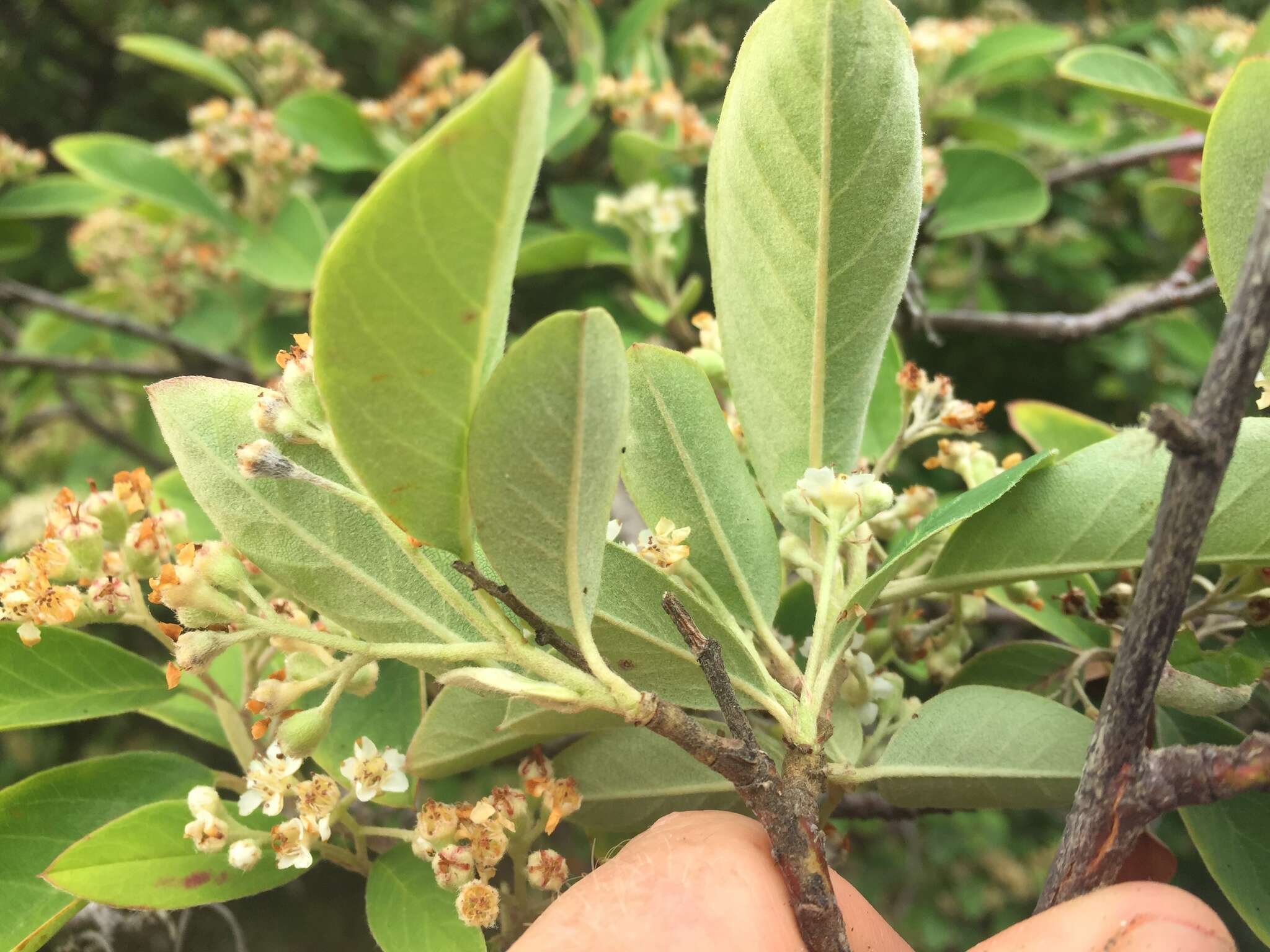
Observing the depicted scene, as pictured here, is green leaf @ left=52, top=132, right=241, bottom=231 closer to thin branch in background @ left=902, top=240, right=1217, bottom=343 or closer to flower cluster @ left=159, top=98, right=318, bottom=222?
flower cluster @ left=159, top=98, right=318, bottom=222

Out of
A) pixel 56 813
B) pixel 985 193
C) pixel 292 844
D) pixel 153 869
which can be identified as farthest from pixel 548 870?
pixel 985 193

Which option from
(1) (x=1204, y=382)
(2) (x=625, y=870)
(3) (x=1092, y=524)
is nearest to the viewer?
(1) (x=1204, y=382)

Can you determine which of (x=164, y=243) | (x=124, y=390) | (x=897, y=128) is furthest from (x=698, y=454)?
(x=124, y=390)

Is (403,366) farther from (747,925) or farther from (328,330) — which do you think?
(747,925)

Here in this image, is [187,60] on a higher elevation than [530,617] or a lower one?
lower

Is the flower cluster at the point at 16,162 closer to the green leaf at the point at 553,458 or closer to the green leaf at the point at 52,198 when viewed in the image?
the green leaf at the point at 52,198

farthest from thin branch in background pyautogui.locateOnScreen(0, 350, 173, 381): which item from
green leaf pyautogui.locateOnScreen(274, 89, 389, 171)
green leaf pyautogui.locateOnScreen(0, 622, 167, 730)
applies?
green leaf pyautogui.locateOnScreen(0, 622, 167, 730)

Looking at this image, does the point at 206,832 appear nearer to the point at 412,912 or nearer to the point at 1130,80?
the point at 412,912
